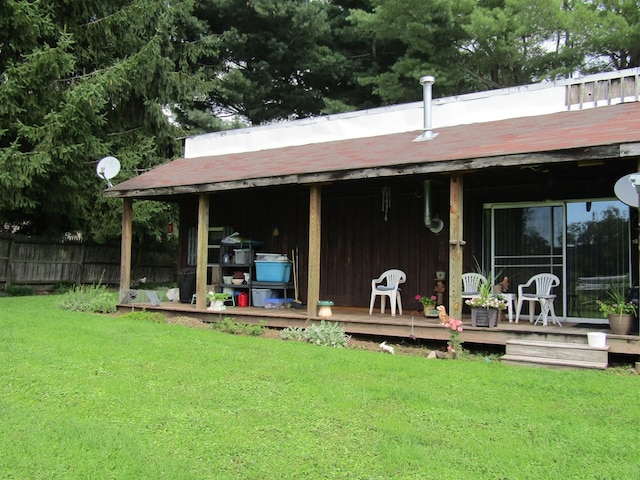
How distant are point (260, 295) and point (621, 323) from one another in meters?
5.82

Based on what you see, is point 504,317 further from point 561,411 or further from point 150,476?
point 150,476

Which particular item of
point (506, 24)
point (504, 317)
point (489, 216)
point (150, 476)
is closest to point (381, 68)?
point (506, 24)

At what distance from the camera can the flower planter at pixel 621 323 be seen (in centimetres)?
645

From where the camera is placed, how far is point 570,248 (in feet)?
27.2

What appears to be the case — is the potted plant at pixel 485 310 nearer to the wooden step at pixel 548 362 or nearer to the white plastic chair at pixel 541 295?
the wooden step at pixel 548 362

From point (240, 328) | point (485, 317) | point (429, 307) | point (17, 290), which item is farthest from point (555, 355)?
point (17, 290)

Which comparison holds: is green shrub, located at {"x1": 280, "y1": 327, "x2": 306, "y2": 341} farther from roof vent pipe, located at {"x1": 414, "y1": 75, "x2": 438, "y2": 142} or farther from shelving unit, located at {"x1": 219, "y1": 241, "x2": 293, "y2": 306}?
roof vent pipe, located at {"x1": 414, "y1": 75, "x2": 438, "y2": 142}

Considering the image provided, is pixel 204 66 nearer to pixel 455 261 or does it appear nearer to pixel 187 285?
pixel 187 285

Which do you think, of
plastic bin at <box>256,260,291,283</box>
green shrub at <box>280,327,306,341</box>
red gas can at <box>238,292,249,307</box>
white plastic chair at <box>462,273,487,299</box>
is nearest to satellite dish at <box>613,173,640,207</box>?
white plastic chair at <box>462,273,487,299</box>

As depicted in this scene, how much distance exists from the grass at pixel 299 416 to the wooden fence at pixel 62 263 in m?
9.70

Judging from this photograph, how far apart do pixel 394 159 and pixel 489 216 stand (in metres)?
2.19

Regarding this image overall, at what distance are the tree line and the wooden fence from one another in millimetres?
651

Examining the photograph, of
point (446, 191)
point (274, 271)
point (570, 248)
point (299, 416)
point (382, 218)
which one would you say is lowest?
point (299, 416)

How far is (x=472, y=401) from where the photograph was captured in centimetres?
480
